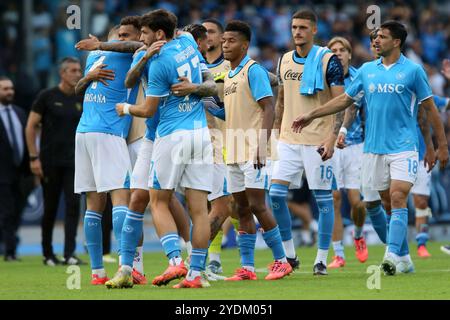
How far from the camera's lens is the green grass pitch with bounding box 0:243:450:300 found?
368 inches

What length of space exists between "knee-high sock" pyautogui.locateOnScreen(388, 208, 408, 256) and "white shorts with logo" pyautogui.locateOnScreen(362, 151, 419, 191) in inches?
13.6

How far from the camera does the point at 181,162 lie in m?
9.98

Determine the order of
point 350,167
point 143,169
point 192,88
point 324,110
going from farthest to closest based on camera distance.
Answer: point 350,167
point 324,110
point 143,169
point 192,88

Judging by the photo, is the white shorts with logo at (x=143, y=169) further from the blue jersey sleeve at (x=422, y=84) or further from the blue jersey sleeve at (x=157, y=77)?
the blue jersey sleeve at (x=422, y=84)

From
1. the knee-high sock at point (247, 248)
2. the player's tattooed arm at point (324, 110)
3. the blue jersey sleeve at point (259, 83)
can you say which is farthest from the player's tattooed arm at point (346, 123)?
the knee-high sock at point (247, 248)

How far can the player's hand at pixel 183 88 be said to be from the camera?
989 cm

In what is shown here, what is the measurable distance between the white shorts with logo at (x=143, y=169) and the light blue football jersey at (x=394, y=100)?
2.45 metres

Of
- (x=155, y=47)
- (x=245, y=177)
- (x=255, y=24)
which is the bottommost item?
(x=245, y=177)

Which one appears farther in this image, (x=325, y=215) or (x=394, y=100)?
(x=325, y=215)

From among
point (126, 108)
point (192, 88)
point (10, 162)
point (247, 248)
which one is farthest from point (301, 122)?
point (10, 162)

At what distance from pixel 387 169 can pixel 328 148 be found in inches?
26.0

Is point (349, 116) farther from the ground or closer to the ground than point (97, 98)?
closer to the ground

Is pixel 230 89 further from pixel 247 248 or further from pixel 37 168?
pixel 37 168

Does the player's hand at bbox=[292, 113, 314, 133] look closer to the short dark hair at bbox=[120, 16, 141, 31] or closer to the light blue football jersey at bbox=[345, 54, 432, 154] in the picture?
the light blue football jersey at bbox=[345, 54, 432, 154]
